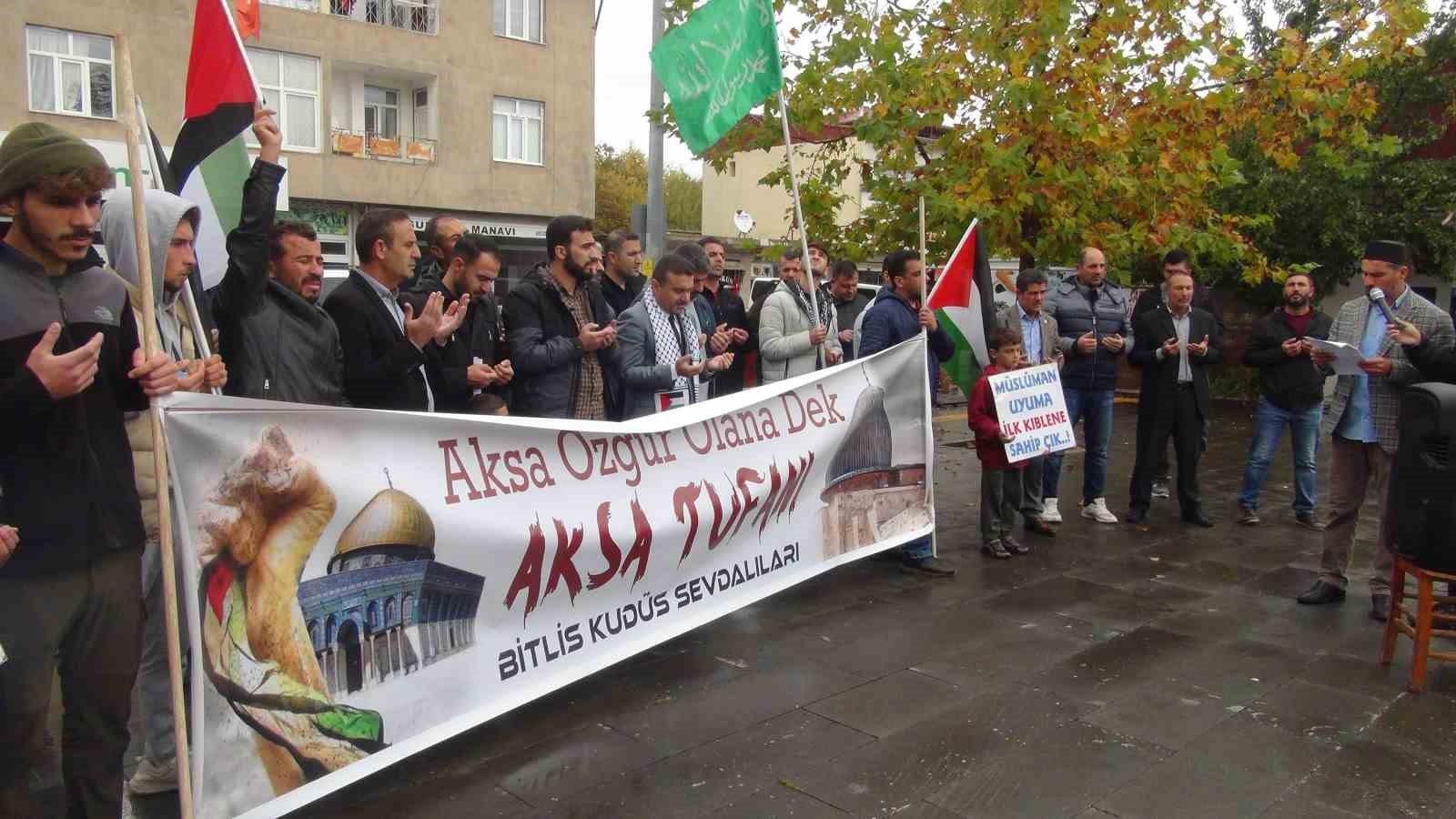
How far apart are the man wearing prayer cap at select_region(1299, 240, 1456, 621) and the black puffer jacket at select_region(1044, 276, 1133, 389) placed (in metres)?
2.11

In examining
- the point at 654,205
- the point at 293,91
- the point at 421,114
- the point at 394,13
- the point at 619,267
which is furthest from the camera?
the point at 421,114

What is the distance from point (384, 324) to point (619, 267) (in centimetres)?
233

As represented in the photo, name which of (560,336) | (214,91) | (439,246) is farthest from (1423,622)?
(214,91)

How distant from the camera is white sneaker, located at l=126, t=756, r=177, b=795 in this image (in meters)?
3.64

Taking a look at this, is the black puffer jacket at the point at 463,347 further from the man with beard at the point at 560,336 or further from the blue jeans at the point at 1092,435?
the blue jeans at the point at 1092,435

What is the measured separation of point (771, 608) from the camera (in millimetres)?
5812

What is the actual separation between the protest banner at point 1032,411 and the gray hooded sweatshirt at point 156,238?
16.0 feet

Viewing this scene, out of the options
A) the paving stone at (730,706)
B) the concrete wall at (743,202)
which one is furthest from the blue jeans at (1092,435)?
the concrete wall at (743,202)

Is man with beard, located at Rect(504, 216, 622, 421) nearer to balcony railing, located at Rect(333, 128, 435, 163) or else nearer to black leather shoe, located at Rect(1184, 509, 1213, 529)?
black leather shoe, located at Rect(1184, 509, 1213, 529)

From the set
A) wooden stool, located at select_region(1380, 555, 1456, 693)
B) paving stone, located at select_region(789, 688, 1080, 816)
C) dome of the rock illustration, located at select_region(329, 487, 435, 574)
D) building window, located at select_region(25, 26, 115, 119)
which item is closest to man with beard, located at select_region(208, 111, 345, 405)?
dome of the rock illustration, located at select_region(329, 487, 435, 574)

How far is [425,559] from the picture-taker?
144 inches

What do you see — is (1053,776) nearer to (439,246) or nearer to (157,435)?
(157,435)

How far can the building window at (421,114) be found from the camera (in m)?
25.3

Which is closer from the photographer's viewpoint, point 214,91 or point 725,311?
point 214,91
